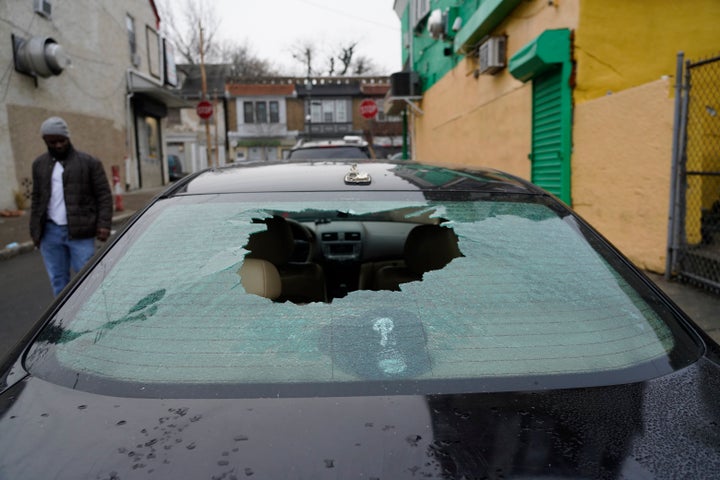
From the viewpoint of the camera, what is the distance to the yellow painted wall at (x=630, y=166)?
18.2ft

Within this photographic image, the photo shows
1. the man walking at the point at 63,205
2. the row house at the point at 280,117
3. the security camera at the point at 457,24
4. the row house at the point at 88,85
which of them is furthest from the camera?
the row house at the point at 280,117

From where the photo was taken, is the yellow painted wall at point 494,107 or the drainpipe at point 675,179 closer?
the drainpipe at point 675,179

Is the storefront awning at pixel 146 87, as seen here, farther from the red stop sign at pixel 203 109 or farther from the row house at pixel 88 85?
the red stop sign at pixel 203 109

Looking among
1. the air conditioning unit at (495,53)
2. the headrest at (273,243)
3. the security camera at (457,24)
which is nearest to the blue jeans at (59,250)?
the headrest at (273,243)

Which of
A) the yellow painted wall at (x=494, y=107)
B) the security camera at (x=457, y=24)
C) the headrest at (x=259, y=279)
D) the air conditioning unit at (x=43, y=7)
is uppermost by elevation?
the air conditioning unit at (x=43, y=7)

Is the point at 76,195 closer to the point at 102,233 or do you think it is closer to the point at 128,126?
the point at 102,233

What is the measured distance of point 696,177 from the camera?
5551mm

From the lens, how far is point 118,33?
63.5 feet

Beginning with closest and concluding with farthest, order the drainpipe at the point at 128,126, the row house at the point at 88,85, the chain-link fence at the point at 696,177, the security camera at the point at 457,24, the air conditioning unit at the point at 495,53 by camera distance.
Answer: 1. the chain-link fence at the point at 696,177
2. the air conditioning unit at the point at 495,53
3. the security camera at the point at 457,24
4. the row house at the point at 88,85
5. the drainpipe at the point at 128,126

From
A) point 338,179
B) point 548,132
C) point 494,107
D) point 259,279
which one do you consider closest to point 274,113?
point 494,107

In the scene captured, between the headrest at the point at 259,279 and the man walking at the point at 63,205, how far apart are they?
123 inches

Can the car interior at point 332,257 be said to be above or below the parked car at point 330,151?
below

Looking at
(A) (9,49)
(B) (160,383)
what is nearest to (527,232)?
(B) (160,383)

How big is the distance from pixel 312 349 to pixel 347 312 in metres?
0.19
